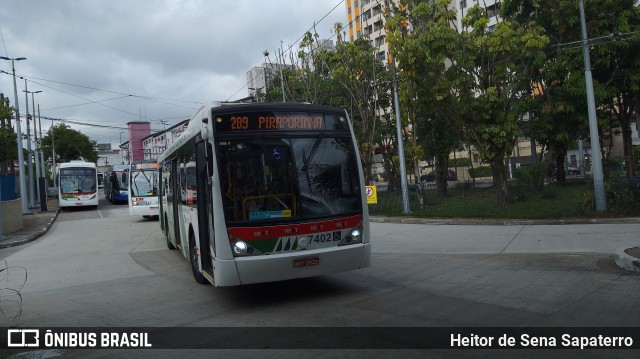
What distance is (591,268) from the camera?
8875 millimetres

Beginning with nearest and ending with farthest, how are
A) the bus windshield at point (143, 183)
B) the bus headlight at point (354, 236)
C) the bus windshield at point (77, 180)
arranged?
the bus headlight at point (354, 236), the bus windshield at point (143, 183), the bus windshield at point (77, 180)

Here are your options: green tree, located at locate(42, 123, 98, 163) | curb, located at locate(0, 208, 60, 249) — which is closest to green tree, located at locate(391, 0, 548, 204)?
curb, located at locate(0, 208, 60, 249)

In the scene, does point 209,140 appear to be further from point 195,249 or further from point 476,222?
point 476,222

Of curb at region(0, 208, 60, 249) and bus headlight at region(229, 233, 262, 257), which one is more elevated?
bus headlight at region(229, 233, 262, 257)

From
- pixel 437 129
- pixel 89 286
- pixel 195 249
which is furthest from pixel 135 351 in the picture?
pixel 437 129

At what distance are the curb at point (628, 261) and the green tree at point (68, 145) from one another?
63.9m

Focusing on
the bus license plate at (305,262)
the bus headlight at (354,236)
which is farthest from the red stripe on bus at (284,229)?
the bus license plate at (305,262)

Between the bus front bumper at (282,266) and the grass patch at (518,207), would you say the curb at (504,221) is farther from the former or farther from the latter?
the bus front bumper at (282,266)

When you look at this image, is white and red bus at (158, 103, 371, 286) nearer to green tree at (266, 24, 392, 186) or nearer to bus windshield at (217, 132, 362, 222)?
bus windshield at (217, 132, 362, 222)

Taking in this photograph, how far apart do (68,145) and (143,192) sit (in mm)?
43627

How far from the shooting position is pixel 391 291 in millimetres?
7793

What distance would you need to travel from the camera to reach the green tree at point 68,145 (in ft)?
203

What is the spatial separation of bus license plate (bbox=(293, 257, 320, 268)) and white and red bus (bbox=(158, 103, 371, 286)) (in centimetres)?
1

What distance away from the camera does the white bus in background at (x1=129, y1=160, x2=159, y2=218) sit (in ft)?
79.6
